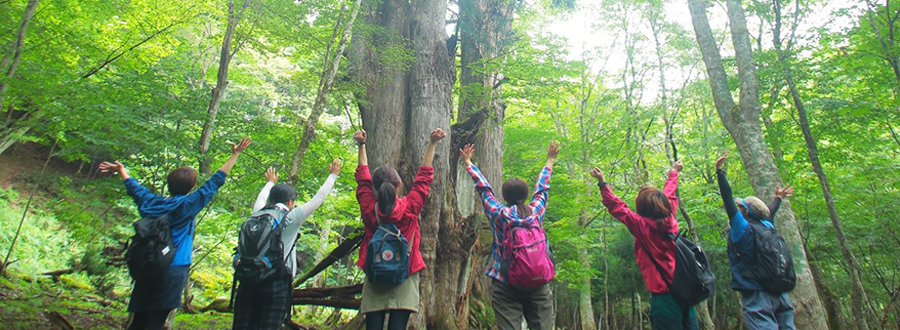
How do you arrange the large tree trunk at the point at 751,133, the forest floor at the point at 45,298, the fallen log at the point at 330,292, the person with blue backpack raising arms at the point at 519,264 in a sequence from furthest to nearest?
the fallen log at the point at 330,292, the forest floor at the point at 45,298, the large tree trunk at the point at 751,133, the person with blue backpack raising arms at the point at 519,264

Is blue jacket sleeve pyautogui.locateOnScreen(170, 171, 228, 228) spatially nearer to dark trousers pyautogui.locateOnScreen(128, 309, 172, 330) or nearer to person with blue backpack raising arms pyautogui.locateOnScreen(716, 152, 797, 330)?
dark trousers pyautogui.locateOnScreen(128, 309, 172, 330)

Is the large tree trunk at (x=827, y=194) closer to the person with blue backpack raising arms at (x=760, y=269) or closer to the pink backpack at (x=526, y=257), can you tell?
the person with blue backpack raising arms at (x=760, y=269)

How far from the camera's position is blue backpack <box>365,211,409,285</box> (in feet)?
9.56

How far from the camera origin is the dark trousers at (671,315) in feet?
9.84

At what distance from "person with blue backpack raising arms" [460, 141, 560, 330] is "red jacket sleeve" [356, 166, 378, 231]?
0.99 m

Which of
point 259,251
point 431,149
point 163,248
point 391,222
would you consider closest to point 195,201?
point 163,248

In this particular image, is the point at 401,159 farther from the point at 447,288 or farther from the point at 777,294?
the point at 777,294

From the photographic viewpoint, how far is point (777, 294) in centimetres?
352

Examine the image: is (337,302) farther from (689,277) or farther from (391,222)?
(689,277)

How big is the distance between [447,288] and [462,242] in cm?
69

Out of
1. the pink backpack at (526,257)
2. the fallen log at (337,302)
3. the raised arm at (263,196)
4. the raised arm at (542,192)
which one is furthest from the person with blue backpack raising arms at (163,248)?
the fallen log at (337,302)

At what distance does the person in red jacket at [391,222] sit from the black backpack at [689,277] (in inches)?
77.5

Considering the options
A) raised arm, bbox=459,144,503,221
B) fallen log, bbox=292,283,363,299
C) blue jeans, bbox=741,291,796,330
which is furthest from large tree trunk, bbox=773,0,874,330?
fallen log, bbox=292,283,363,299

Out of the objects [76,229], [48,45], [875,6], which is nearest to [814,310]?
[875,6]
